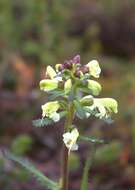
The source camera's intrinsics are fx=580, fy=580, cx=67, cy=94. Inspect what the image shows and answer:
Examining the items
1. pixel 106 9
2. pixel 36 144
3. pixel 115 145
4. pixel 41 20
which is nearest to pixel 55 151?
pixel 36 144

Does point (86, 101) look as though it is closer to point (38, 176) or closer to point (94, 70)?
point (94, 70)

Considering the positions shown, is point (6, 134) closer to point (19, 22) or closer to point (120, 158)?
point (120, 158)

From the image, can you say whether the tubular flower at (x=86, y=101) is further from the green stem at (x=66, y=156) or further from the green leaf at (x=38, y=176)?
the green leaf at (x=38, y=176)

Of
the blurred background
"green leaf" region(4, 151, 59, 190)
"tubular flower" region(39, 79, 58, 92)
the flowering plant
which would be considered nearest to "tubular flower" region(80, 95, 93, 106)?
the flowering plant

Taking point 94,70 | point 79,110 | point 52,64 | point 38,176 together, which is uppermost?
point 52,64

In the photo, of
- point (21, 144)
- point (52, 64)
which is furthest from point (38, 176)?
point (52, 64)

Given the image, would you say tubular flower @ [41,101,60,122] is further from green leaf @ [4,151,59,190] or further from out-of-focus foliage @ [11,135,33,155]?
out-of-focus foliage @ [11,135,33,155]

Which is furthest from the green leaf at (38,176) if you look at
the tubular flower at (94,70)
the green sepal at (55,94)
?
the tubular flower at (94,70)
